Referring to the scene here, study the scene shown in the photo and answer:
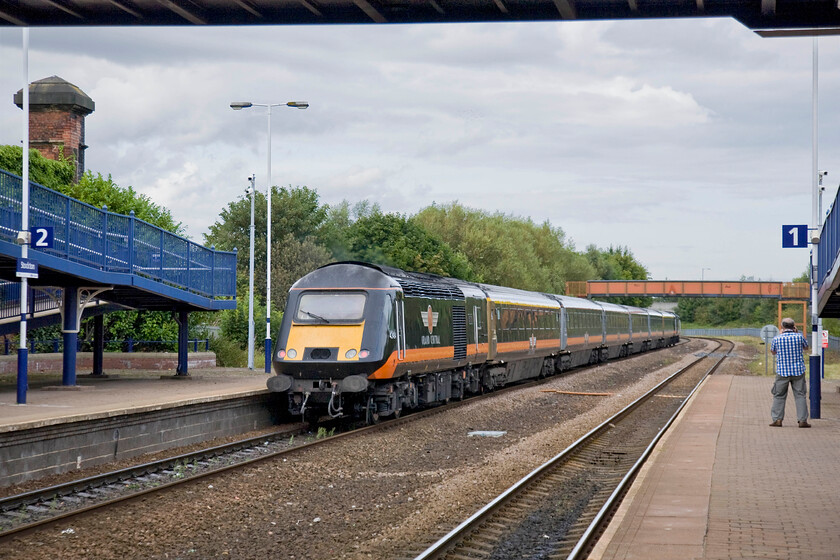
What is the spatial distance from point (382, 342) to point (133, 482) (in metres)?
6.00

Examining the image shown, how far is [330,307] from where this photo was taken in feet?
57.5

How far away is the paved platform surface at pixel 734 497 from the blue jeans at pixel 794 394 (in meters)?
0.29

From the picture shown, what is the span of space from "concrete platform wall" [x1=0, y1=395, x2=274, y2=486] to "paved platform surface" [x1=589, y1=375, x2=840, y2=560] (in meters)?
7.33

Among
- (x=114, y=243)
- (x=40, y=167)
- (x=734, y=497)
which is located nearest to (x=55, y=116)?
(x=40, y=167)

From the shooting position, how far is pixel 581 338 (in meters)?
37.4

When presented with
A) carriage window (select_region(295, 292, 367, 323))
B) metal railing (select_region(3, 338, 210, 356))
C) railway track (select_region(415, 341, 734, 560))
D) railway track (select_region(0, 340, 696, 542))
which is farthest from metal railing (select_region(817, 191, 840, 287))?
metal railing (select_region(3, 338, 210, 356))

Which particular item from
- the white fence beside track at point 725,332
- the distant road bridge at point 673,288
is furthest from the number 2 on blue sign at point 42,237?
the white fence beside track at point 725,332

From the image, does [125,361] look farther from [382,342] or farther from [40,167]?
[382,342]

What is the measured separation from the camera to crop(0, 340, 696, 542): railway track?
9804 mm

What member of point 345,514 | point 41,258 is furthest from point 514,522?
point 41,258

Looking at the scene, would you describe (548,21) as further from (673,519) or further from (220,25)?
(673,519)

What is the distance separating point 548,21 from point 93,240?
13.8 m

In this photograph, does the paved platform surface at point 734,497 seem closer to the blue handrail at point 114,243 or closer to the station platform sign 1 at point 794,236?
the station platform sign 1 at point 794,236

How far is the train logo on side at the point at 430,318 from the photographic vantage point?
19.2 meters
